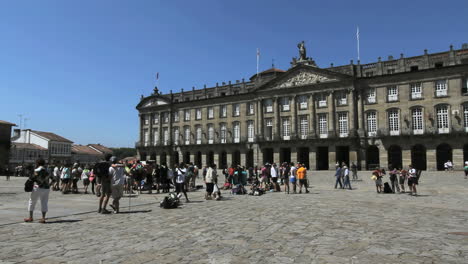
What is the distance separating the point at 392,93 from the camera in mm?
42312

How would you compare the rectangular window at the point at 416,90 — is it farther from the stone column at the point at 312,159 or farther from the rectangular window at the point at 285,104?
the rectangular window at the point at 285,104

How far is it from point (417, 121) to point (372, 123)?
507 centimetres

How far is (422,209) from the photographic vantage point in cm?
1173

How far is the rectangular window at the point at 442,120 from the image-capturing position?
129 ft

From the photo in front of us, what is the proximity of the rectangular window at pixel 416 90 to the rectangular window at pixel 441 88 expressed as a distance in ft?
5.77

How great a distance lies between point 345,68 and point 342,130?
8225mm

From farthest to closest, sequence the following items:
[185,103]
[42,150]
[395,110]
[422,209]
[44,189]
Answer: [42,150], [185,103], [395,110], [422,209], [44,189]

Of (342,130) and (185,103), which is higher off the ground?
(185,103)

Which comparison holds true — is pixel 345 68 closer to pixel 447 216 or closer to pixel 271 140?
pixel 271 140

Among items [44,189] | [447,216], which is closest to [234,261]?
[44,189]

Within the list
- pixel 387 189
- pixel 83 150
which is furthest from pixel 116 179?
pixel 83 150

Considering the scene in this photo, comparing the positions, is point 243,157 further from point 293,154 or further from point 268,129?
point 293,154

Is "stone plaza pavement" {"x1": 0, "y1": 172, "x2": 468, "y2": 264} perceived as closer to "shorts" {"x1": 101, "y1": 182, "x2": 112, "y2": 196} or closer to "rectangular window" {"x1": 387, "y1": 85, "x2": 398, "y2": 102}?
"shorts" {"x1": 101, "y1": 182, "x2": 112, "y2": 196}

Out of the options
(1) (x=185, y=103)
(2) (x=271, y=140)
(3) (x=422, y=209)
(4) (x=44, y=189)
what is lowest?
(3) (x=422, y=209)
